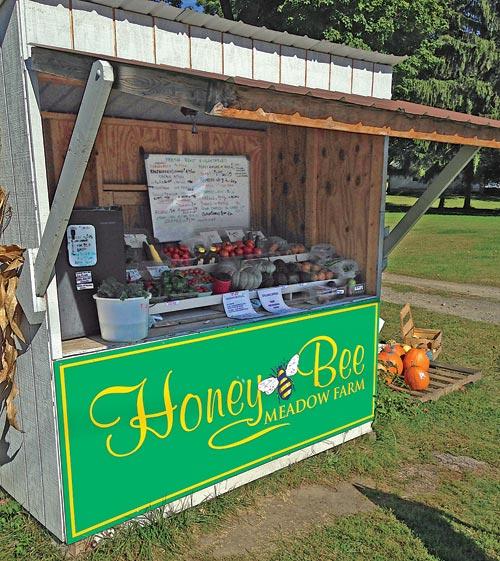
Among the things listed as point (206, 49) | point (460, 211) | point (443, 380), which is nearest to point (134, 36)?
point (206, 49)

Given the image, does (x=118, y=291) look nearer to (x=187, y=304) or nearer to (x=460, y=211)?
(x=187, y=304)

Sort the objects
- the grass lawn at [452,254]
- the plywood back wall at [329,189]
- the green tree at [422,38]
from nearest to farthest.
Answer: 1. the plywood back wall at [329,189]
2. the grass lawn at [452,254]
3. the green tree at [422,38]

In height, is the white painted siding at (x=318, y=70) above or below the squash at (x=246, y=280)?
above

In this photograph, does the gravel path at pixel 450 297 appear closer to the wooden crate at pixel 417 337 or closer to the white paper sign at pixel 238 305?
the wooden crate at pixel 417 337

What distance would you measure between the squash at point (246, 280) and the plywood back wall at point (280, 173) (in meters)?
1.00

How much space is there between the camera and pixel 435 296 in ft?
34.9

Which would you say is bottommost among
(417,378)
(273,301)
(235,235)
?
(417,378)

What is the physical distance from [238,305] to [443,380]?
3.14 metres

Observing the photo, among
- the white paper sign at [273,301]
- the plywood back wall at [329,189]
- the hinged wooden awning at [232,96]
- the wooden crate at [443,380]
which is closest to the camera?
the hinged wooden awning at [232,96]

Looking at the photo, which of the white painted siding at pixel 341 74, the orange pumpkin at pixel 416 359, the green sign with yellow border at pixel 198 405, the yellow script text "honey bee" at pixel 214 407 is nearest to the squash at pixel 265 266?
the green sign with yellow border at pixel 198 405

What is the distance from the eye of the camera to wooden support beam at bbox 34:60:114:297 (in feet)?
7.62

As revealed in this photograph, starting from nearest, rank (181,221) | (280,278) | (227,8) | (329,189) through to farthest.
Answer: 1. (280,278)
2. (181,221)
3. (329,189)
4. (227,8)

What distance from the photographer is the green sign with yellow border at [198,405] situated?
3.08m

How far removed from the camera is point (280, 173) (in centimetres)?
544
